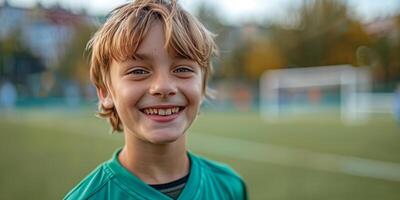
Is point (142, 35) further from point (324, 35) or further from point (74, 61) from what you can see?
point (74, 61)

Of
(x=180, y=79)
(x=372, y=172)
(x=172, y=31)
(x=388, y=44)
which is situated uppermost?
(x=388, y=44)

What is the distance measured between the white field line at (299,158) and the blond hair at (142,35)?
4.95 meters

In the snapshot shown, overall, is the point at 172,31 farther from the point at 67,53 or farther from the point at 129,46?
the point at 67,53

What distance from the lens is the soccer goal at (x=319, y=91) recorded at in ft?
60.5

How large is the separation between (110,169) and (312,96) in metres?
20.8

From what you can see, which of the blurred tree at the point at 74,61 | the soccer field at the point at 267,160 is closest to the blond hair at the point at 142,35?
the soccer field at the point at 267,160

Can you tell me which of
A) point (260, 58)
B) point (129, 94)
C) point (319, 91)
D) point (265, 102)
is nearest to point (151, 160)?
point (129, 94)

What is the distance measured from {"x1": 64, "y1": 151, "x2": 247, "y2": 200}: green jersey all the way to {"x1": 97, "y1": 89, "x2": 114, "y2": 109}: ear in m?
0.17

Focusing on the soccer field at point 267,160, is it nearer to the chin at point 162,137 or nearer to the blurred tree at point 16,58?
the blurred tree at point 16,58

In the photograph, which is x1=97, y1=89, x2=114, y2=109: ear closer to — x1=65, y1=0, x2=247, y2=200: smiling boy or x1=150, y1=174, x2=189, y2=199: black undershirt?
x1=65, y1=0, x2=247, y2=200: smiling boy

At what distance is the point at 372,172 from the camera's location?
611 centimetres

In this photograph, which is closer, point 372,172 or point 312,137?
point 372,172

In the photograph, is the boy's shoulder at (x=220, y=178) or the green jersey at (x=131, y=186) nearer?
the green jersey at (x=131, y=186)

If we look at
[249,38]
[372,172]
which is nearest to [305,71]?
[249,38]
